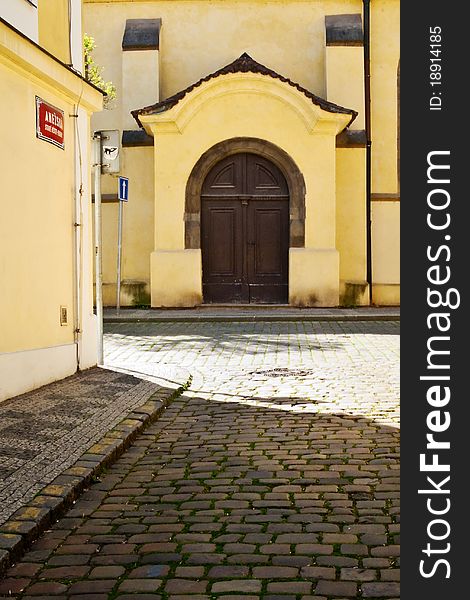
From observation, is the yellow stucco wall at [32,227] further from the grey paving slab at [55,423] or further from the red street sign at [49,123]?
the grey paving slab at [55,423]

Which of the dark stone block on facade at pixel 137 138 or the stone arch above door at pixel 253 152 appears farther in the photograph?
the dark stone block on facade at pixel 137 138

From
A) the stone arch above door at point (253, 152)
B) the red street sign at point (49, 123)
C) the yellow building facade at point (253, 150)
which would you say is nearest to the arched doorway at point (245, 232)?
the yellow building facade at point (253, 150)

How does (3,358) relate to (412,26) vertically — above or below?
below

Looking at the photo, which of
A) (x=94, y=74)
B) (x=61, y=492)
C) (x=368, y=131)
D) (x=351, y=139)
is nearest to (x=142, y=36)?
(x=94, y=74)

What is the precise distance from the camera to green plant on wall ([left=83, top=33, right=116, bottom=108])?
21.7 metres

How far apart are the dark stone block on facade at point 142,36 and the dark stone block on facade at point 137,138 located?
2.19 meters

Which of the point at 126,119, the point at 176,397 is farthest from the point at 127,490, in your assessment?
the point at 126,119

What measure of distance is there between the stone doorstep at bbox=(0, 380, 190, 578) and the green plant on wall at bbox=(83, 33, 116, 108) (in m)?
13.3

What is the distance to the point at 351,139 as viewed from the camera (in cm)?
2467

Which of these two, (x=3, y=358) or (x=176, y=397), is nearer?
(x=3, y=358)

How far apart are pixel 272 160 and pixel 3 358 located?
15.6 meters

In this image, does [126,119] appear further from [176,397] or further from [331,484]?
[331,484]

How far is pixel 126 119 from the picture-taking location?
25312 mm

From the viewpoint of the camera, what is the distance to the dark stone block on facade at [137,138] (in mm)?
24734
